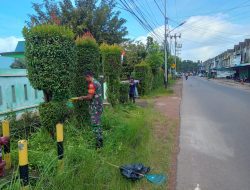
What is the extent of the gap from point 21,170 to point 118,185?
1744 millimetres

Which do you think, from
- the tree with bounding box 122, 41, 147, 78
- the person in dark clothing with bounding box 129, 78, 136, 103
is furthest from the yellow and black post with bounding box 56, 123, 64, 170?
the tree with bounding box 122, 41, 147, 78

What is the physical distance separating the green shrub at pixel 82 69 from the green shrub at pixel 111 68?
4.12 metres

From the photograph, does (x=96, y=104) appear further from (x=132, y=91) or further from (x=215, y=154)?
(x=132, y=91)

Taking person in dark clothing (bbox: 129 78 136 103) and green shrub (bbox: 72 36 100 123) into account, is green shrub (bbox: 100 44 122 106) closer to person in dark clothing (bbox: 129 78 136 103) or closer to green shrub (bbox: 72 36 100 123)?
person in dark clothing (bbox: 129 78 136 103)

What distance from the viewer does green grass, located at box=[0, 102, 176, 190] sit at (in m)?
4.09

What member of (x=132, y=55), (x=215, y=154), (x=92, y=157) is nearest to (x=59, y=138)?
(x=92, y=157)

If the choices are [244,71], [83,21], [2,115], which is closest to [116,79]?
[2,115]

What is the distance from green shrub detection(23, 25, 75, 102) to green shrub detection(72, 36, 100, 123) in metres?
1.79

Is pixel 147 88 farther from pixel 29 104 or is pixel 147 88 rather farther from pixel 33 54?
pixel 33 54

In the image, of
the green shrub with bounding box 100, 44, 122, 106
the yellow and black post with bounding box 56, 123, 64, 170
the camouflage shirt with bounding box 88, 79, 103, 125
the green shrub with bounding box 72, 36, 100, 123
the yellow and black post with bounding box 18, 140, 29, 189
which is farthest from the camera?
the green shrub with bounding box 100, 44, 122, 106

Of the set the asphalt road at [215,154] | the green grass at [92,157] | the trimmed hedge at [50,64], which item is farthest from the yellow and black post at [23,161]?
the trimmed hedge at [50,64]

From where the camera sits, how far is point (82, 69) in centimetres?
798

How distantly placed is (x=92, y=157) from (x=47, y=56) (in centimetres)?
231

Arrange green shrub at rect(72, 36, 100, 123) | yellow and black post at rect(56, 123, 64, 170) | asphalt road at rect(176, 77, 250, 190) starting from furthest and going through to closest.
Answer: green shrub at rect(72, 36, 100, 123)
asphalt road at rect(176, 77, 250, 190)
yellow and black post at rect(56, 123, 64, 170)
